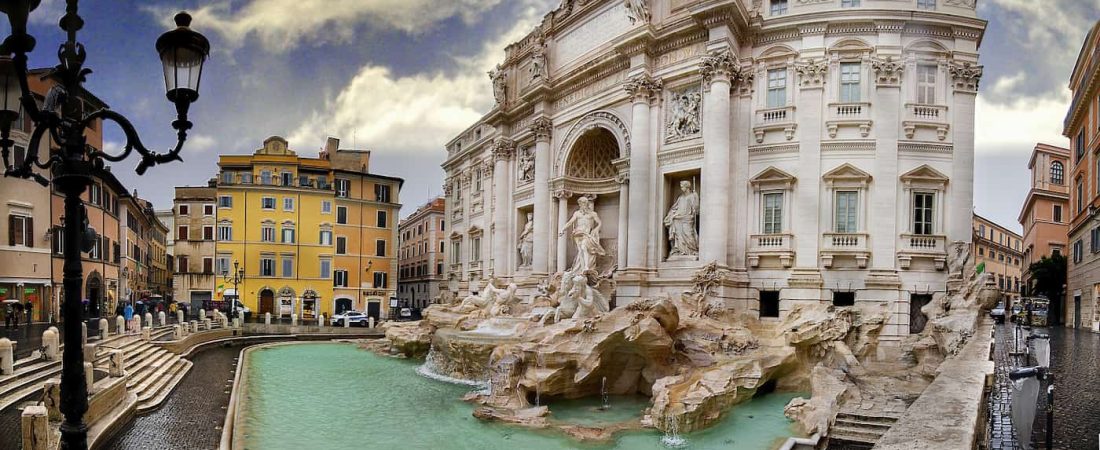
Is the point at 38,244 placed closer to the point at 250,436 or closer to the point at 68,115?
the point at 250,436

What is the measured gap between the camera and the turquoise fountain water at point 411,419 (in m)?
11.4

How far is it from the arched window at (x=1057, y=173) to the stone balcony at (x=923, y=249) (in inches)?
1182

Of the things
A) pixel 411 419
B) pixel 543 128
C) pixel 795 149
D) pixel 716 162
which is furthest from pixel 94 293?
pixel 795 149

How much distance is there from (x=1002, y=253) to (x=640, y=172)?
55026 mm

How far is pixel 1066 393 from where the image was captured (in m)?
10.2

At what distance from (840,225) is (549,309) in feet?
33.1

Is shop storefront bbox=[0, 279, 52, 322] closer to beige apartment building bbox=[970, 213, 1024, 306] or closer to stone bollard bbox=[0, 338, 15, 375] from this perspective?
stone bollard bbox=[0, 338, 15, 375]

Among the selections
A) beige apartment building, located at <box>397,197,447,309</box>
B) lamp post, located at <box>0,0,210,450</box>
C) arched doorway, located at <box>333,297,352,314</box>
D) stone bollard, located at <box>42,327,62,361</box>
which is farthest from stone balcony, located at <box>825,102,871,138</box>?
beige apartment building, located at <box>397,197,447,309</box>

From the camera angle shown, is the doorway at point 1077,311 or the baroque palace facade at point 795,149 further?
the doorway at point 1077,311

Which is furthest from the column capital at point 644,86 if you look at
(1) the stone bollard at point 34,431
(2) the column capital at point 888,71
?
(1) the stone bollard at point 34,431

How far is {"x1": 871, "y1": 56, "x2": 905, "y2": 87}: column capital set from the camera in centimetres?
2008

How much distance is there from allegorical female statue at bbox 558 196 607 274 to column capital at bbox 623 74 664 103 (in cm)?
455

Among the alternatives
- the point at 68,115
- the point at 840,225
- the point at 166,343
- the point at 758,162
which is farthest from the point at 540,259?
the point at 68,115

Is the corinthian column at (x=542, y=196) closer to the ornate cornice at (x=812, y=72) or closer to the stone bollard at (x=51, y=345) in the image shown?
the ornate cornice at (x=812, y=72)
